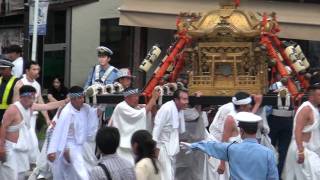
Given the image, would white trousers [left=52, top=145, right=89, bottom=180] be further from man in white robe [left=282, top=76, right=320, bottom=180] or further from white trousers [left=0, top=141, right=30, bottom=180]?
man in white robe [left=282, top=76, right=320, bottom=180]

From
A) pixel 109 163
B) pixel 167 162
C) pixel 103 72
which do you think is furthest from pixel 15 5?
pixel 109 163

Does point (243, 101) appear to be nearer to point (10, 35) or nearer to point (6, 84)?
point (6, 84)

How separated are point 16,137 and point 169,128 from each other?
7.21ft

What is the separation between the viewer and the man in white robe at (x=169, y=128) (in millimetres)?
9922

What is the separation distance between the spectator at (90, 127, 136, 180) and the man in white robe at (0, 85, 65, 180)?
3.58 m

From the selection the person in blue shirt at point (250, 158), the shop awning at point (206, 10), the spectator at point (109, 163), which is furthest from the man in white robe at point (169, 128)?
the shop awning at point (206, 10)

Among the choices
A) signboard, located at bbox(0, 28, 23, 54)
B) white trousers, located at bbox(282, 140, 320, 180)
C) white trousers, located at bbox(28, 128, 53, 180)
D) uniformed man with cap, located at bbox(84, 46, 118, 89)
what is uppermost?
signboard, located at bbox(0, 28, 23, 54)

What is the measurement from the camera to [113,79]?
1107 cm

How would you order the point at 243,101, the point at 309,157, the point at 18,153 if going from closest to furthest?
1. the point at 309,157
2. the point at 243,101
3. the point at 18,153

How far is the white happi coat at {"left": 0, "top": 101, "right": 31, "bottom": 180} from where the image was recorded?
9008 millimetres

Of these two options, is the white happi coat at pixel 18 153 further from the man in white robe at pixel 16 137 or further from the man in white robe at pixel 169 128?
the man in white robe at pixel 169 128

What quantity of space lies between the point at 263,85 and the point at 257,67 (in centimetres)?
27

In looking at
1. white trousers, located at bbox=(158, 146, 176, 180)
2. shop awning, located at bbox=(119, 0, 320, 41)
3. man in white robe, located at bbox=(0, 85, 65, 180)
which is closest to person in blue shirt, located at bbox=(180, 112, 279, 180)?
white trousers, located at bbox=(158, 146, 176, 180)

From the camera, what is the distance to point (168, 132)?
1012 centimetres
